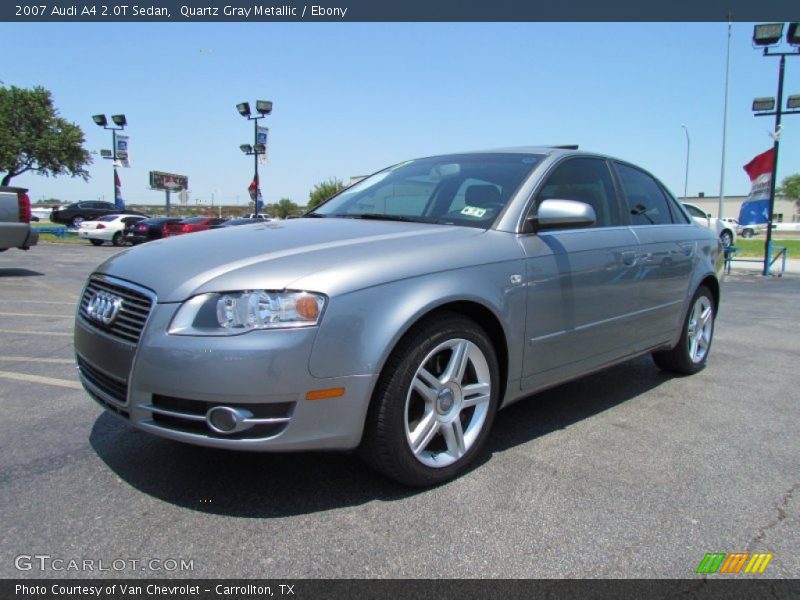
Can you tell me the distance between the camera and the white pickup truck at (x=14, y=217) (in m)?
9.82

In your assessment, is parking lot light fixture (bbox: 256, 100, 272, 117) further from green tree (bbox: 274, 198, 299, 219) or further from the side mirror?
green tree (bbox: 274, 198, 299, 219)

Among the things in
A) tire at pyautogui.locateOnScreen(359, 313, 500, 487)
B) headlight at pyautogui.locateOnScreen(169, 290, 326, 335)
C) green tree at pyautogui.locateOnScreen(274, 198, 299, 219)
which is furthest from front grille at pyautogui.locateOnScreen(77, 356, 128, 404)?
green tree at pyautogui.locateOnScreen(274, 198, 299, 219)

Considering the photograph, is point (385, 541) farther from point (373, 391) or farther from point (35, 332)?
point (35, 332)

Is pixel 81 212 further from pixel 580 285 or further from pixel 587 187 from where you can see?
pixel 580 285

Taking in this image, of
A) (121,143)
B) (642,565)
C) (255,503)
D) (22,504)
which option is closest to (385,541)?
(255,503)

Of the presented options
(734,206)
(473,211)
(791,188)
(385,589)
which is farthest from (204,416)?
(791,188)

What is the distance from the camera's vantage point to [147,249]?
2906mm

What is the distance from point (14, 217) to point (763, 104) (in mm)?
16301

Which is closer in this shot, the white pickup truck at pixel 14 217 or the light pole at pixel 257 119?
the white pickup truck at pixel 14 217

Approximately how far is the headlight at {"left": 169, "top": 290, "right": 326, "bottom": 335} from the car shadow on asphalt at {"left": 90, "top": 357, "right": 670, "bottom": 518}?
2.55 feet

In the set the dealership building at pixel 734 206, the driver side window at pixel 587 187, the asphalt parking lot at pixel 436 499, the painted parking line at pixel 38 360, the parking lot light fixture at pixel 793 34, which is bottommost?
the asphalt parking lot at pixel 436 499

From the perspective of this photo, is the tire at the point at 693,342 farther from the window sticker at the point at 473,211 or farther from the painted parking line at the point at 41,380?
the painted parking line at the point at 41,380

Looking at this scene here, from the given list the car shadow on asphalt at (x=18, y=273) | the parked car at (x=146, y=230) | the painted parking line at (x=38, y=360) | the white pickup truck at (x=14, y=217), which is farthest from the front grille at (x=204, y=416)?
the parked car at (x=146, y=230)

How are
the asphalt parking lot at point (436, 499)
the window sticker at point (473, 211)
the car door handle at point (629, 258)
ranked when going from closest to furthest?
the asphalt parking lot at point (436, 499), the window sticker at point (473, 211), the car door handle at point (629, 258)
